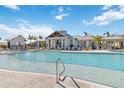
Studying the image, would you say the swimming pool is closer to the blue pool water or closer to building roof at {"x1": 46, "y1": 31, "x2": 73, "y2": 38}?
the blue pool water

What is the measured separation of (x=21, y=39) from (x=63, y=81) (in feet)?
88.4

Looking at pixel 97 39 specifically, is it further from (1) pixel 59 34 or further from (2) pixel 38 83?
(2) pixel 38 83

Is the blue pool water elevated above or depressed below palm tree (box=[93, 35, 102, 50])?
below

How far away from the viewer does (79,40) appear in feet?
89.3

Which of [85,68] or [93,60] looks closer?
[85,68]

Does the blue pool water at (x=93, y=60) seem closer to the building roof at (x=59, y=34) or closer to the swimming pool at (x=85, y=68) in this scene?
the swimming pool at (x=85, y=68)

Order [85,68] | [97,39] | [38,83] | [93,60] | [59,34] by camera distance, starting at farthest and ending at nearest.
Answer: [59,34]
[97,39]
[93,60]
[85,68]
[38,83]

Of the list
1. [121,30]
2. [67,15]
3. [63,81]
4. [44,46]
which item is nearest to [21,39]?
[44,46]

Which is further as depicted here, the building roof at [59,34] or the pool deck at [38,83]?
the building roof at [59,34]

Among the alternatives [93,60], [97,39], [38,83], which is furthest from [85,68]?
[97,39]

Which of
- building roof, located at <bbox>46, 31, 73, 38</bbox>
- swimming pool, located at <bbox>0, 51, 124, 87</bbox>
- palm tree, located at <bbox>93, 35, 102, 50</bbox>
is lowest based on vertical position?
swimming pool, located at <bbox>0, 51, 124, 87</bbox>

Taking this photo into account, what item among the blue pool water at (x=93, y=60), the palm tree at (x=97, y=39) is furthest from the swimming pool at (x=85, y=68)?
the palm tree at (x=97, y=39)

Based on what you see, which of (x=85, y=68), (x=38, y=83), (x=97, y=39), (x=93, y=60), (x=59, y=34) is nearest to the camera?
(x=38, y=83)

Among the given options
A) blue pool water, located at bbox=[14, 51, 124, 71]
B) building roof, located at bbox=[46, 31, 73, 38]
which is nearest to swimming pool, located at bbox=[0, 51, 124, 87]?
blue pool water, located at bbox=[14, 51, 124, 71]
